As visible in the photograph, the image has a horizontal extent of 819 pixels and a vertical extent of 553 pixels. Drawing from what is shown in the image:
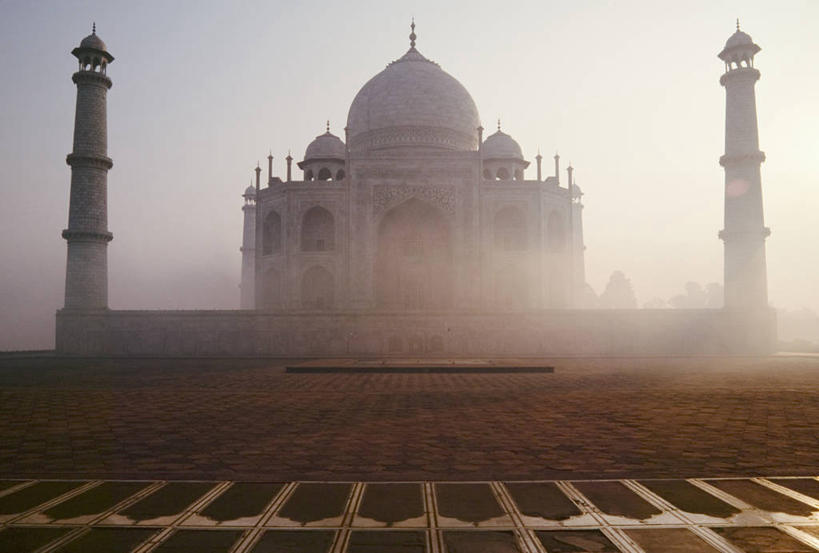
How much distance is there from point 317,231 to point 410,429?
72.5 ft

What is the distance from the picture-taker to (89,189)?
22594 mm

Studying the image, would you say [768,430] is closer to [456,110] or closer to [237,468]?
[237,468]

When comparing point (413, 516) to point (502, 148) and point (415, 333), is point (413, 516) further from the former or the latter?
point (502, 148)

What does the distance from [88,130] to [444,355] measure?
16330 millimetres

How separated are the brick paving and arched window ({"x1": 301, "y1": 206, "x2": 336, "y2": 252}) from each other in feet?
54.9

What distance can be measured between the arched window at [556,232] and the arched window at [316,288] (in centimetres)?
1043

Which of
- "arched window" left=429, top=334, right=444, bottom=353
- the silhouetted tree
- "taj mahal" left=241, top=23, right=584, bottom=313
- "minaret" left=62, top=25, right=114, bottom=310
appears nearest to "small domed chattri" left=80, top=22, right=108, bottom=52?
"minaret" left=62, top=25, right=114, bottom=310

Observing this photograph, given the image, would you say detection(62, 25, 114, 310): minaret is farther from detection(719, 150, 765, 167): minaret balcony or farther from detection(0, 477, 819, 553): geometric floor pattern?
detection(719, 150, 765, 167): minaret balcony

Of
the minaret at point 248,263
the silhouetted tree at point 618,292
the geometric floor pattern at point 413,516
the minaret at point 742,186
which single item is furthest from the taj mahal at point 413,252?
the silhouetted tree at point 618,292

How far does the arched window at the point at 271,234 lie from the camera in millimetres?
27703

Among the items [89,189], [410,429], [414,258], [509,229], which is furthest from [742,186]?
[89,189]

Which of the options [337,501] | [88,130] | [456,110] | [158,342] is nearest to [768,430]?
[337,501]

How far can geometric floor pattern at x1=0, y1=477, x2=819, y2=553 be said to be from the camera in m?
2.53

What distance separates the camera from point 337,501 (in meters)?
3.21
